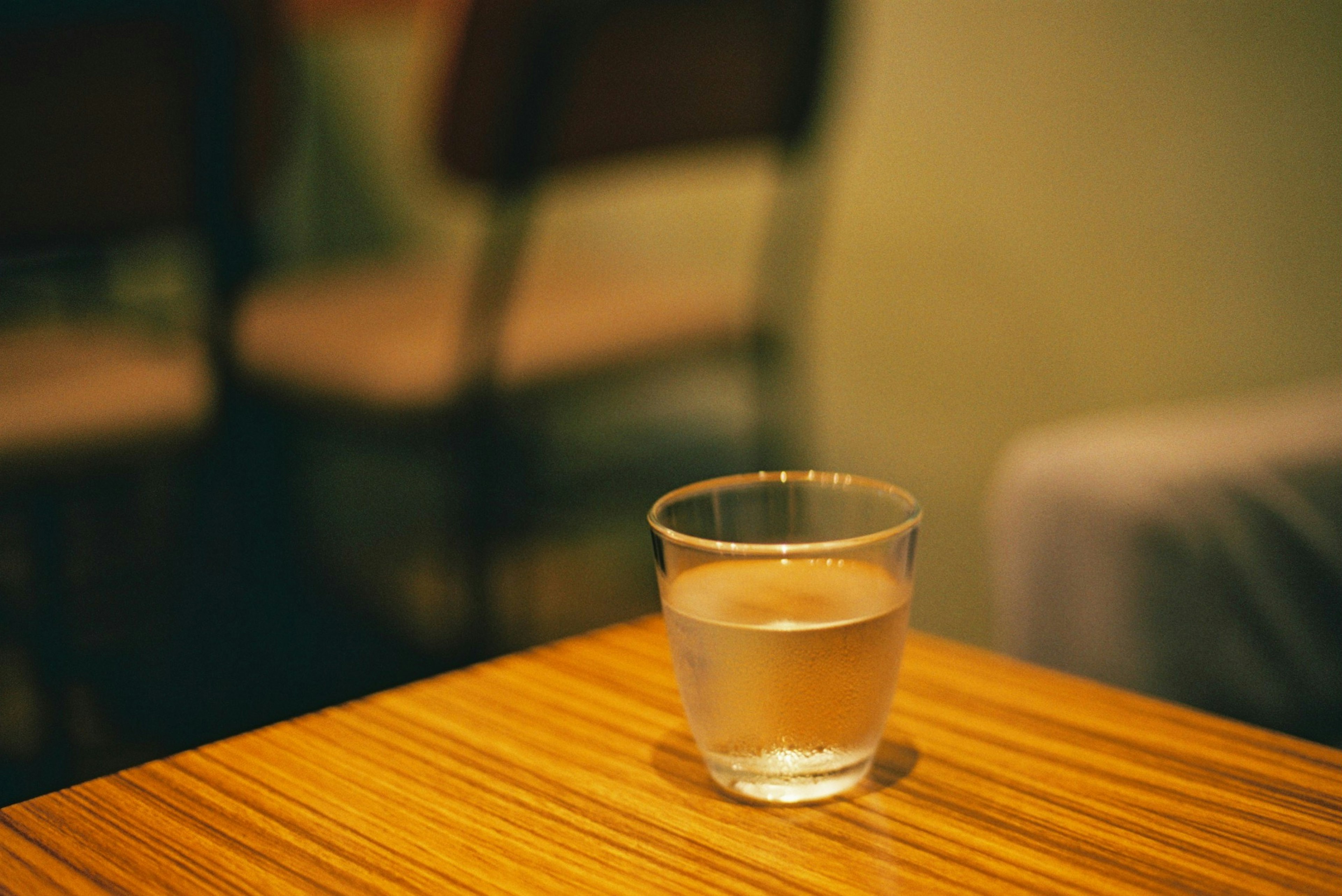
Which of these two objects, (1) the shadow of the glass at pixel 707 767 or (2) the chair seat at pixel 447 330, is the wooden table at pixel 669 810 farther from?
(2) the chair seat at pixel 447 330

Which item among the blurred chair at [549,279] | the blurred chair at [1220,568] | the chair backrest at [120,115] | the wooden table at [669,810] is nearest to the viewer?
the wooden table at [669,810]

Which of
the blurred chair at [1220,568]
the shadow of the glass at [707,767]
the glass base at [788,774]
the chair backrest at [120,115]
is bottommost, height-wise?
the blurred chair at [1220,568]

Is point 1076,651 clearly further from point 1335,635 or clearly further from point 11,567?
point 11,567

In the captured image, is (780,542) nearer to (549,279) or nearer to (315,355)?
(315,355)

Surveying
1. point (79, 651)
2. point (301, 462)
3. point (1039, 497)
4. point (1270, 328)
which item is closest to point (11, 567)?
point (79, 651)

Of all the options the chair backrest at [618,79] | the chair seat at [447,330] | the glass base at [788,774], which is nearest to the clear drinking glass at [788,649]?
the glass base at [788,774]

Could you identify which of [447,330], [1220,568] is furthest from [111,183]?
[1220,568]
